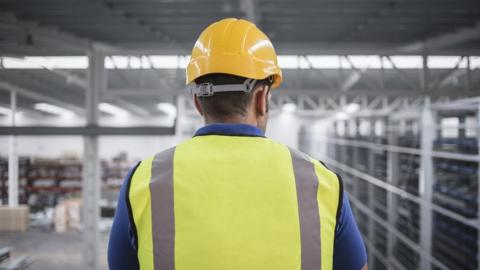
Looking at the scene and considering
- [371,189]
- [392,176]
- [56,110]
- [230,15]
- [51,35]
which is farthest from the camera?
[56,110]

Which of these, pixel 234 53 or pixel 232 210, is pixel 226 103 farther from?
pixel 232 210

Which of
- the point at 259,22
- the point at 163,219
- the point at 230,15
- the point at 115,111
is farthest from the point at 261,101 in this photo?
the point at 115,111

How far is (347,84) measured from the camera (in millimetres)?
15031

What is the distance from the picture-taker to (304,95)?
8797mm

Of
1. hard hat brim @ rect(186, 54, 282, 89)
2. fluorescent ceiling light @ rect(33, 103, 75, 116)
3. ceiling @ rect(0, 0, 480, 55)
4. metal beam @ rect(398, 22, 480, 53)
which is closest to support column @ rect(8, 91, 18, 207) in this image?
ceiling @ rect(0, 0, 480, 55)

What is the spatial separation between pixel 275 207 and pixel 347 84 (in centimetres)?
1483

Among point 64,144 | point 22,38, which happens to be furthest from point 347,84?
point 64,144

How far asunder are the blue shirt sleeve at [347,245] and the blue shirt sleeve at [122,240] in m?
0.64

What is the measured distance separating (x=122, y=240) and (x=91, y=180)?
16.0 feet

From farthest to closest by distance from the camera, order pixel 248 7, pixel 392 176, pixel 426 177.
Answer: pixel 248 7 < pixel 392 176 < pixel 426 177

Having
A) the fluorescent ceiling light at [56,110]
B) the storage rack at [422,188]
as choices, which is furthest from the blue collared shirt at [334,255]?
the fluorescent ceiling light at [56,110]

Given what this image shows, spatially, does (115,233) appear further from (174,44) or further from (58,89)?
(58,89)

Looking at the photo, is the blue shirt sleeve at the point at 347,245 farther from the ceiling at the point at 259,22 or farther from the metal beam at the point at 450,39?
the metal beam at the point at 450,39

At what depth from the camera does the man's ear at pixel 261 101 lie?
1.23 metres
